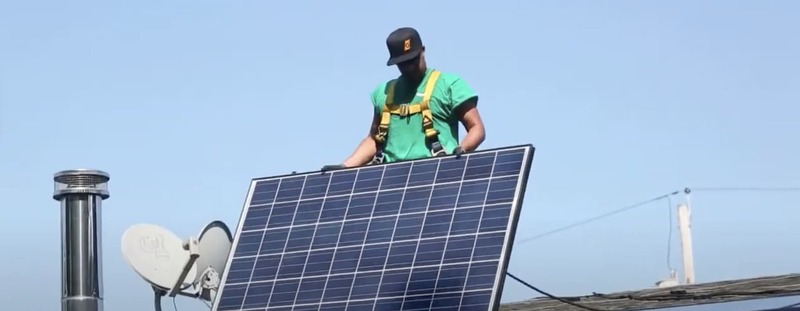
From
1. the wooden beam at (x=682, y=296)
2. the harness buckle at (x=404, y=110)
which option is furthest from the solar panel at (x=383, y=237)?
the wooden beam at (x=682, y=296)

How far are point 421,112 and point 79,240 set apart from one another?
8.14ft

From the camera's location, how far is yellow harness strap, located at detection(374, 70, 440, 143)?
35.8 feet

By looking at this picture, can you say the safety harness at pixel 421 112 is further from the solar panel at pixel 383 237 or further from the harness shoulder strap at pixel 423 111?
the solar panel at pixel 383 237

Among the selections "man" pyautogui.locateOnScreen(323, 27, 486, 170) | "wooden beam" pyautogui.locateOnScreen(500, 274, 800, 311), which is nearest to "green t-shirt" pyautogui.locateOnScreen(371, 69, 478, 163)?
"man" pyautogui.locateOnScreen(323, 27, 486, 170)

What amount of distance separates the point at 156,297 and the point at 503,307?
4035 mm

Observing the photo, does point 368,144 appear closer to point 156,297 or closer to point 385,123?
point 385,123

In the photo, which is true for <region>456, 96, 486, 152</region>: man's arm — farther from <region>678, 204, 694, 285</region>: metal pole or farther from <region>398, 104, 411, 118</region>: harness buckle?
<region>678, 204, 694, 285</region>: metal pole

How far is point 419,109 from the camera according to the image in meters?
11.0

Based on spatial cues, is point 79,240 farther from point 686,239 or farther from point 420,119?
point 686,239

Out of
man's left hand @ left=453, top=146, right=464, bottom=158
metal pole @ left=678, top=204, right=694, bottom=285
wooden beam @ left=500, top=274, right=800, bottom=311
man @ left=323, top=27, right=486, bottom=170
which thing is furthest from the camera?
metal pole @ left=678, top=204, right=694, bottom=285

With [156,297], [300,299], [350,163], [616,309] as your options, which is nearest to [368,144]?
[350,163]

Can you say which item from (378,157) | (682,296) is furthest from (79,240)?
(682,296)

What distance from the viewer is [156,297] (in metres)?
12.6

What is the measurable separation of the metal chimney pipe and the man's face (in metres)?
2.21
